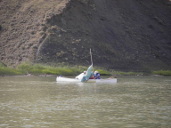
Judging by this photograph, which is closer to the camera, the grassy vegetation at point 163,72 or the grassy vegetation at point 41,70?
the grassy vegetation at point 41,70

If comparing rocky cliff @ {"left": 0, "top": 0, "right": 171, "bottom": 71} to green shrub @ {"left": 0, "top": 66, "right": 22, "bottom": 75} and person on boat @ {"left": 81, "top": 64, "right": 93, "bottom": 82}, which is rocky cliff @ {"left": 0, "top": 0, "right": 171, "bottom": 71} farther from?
person on boat @ {"left": 81, "top": 64, "right": 93, "bottom": 82}

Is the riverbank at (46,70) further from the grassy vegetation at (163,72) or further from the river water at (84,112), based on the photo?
the river water at (84,112)

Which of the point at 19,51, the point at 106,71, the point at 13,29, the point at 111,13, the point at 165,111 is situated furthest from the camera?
the point at 111,13

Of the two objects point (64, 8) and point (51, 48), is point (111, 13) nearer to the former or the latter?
point (64, 8)

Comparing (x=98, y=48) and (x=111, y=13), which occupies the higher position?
(x=111, y=13)

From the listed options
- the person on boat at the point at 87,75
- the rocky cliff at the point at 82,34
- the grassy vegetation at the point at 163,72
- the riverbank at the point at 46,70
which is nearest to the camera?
the person on boat at the point at 87,75

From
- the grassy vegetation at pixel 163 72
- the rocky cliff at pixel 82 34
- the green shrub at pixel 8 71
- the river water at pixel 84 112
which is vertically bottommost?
the river water at pixel 84 112

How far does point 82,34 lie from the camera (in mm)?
77000

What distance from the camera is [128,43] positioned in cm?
8150

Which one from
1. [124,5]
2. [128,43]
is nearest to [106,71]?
[128,43]

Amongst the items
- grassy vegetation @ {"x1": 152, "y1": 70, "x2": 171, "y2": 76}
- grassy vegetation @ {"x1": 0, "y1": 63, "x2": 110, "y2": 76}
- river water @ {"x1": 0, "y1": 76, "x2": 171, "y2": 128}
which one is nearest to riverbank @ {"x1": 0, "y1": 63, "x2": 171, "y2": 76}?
grassy vegetation @ {"x1": 0, "y1": 63, "x2": 110, "y2": 76}

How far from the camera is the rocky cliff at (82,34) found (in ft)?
238

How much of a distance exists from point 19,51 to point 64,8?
12.9 metres

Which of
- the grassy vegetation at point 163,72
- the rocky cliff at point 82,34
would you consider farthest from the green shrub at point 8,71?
the grassy vegetation at point 163,72
